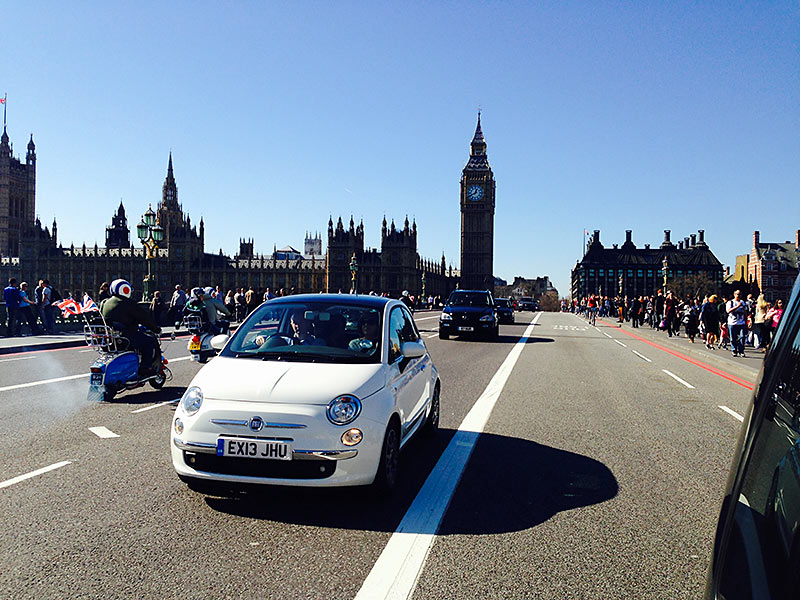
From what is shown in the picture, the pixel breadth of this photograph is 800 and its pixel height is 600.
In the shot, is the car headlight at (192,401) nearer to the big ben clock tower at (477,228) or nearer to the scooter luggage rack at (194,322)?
the scooter luggage rack at (194,322)

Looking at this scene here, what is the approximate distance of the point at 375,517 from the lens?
4.36m

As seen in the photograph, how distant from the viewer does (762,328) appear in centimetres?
2084

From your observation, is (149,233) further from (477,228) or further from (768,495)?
A: (477,228)

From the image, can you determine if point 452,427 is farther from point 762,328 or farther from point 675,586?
point 762,328

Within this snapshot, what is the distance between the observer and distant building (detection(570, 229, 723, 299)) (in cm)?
14275

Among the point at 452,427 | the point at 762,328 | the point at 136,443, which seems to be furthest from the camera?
the point at 762,328

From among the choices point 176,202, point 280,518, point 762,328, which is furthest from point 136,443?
point 176,202

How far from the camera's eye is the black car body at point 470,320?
22.3 m

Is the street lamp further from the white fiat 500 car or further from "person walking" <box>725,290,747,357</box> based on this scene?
the white fiat 500 car

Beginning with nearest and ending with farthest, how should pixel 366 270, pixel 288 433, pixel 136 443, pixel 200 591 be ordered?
pixel 200 591, pixel 288 433, pixel 136 443, pixel 366 270

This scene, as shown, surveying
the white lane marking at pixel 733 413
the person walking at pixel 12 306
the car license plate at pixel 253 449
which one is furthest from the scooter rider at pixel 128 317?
the person walking at pixel 12 306

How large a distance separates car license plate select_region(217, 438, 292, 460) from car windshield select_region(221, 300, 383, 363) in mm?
1012

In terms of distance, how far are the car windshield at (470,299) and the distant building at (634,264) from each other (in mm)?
A: 124179

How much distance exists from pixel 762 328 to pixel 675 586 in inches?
802
